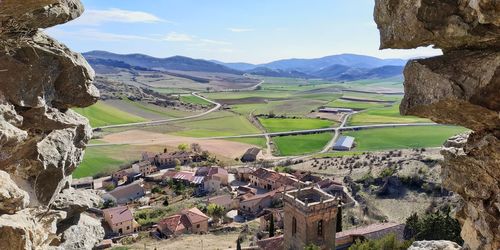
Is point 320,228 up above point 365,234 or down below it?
above

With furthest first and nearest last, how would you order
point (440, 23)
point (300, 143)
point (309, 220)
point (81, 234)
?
point (300, 143), point (309, 220), point (81, 234), point (440, 23)

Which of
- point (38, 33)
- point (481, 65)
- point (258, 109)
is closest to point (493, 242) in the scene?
point (481, 65)

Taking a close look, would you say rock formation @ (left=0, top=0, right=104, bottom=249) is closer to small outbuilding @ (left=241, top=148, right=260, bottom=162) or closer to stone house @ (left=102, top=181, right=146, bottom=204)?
stone house @ (left=102, top=181, right=146, bottom=204)

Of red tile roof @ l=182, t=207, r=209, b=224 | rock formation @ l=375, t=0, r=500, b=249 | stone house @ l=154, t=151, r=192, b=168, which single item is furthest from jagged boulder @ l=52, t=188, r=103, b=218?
stone house @ l=154, t=151, r=192, b=168

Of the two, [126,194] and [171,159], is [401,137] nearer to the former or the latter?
[171,159]

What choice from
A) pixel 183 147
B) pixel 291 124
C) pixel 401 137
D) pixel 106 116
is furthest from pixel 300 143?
pixel 106 116

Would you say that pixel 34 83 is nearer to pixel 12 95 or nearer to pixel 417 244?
pixel 12 95
